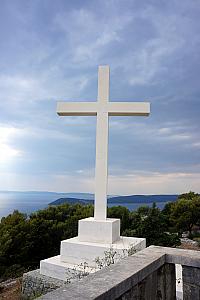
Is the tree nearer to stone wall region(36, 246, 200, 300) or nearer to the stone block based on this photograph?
the stone block

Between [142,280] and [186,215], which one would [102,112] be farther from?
[186,215]

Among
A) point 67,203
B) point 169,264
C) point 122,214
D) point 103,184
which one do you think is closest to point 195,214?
point 122,214

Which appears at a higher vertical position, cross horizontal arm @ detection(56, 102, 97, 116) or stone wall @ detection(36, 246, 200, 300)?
cross horizontal arm @ detection(56, 102, 97, 116)

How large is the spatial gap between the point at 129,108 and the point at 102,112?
1.94 feet

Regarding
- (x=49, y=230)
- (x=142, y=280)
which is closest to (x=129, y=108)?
(x=142, y=280)

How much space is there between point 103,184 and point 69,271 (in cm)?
182

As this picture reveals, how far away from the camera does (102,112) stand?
21.7 feet

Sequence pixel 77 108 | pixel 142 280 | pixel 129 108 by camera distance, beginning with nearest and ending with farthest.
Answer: pixel 142 280 < pixel 129 108 < pixel 77 108

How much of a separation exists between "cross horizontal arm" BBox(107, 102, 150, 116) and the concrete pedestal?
7.60 ft

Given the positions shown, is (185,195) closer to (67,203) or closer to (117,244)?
(67,203)

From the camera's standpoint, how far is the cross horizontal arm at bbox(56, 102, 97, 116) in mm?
6699

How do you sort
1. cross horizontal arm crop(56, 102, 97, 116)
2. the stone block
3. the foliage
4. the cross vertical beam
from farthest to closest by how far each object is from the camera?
1. the foliage
2. cross horizontal arm crop(56, 102, 97, 116)
3. the cross vertical beam
4. the stone block

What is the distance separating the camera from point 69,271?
5320mm

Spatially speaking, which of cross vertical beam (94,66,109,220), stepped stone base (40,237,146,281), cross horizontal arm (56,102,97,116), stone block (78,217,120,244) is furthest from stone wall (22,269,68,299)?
cross horizontal arm (56,102,97,116)
